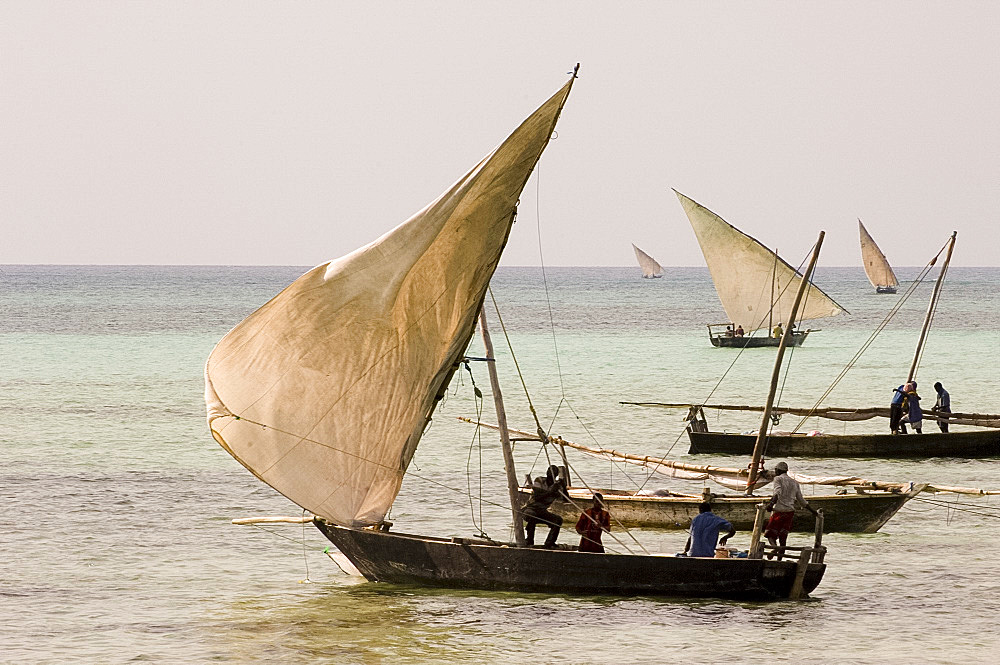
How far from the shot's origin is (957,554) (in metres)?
19.2

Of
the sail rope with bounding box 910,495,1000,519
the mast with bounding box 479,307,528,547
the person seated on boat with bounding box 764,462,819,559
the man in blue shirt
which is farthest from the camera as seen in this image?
the man in blue shirt

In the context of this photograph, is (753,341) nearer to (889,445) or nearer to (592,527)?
(889,445)

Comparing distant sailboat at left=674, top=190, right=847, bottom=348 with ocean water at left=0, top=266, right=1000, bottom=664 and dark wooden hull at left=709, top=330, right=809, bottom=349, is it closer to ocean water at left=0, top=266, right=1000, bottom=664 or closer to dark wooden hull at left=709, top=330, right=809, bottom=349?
ocean water at left=0, top=266, right=1000, bottom=664

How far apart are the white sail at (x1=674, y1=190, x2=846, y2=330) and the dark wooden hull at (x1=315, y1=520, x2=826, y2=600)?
27250mm

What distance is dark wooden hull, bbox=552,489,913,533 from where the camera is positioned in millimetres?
19656

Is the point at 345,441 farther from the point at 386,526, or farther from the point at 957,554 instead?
the point at 957,554

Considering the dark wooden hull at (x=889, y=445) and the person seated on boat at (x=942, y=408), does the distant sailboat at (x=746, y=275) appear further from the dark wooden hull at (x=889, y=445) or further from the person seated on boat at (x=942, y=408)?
the dark wooden hull at (x=889, y=445)

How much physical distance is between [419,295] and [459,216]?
110 centimetres

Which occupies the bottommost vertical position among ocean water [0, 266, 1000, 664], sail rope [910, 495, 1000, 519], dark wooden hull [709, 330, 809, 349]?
ocean water [0, 266, 1000, 664]

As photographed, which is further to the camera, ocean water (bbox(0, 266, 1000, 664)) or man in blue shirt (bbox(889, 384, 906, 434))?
man in blue shirt (bbox(889, 384, 906, 434))

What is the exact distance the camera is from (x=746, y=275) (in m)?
44.9

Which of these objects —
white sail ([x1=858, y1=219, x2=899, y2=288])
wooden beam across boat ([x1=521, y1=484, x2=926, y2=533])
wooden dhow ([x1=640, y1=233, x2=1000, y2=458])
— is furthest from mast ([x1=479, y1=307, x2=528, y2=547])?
white sail ([x1=858, y1=219, x2=899, y2=288])

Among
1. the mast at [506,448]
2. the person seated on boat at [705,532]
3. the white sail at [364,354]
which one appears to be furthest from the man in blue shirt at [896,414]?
the white sail at [364,354]

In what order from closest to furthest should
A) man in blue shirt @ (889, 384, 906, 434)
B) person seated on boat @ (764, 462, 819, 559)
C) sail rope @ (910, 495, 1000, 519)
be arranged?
person seated on boat @ (764, 462, 819, 559) → sail rope @ (910, 495, 1000, 519) → man in blue shirt @ (889, 384, 906, 434)
